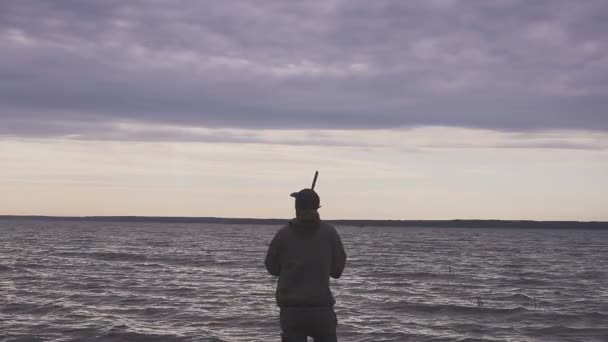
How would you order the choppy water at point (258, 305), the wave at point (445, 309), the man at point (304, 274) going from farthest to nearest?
the wave at point (445, 309), the choppy water at point (258, 305), the man at point (304, 274)

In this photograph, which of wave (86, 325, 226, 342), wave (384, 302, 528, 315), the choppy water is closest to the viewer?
wave (86, 325, 226, 342)

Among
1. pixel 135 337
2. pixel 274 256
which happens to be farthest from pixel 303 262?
pixel 135 337

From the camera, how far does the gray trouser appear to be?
6.42 m

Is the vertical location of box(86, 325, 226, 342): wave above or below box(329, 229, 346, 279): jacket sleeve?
below

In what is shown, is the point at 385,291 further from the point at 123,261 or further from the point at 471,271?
the point at 123,261

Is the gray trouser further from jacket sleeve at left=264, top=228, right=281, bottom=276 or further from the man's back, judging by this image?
jacket sleeve at left=264, top=228, right=281, bottom=276

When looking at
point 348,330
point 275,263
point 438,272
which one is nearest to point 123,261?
point 438,272

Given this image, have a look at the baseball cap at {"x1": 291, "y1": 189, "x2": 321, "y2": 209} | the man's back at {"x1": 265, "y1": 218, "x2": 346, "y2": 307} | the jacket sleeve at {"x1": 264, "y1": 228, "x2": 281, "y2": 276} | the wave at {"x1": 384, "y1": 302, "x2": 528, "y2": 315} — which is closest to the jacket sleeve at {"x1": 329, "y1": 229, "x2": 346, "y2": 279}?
the man's back at {"x1": 265, "y1": 218, "x2": 346, "y2": 307}

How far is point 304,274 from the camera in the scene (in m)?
6.44

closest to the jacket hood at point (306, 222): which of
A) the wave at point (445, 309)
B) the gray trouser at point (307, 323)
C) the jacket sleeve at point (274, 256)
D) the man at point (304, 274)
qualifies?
the man at point (304, 274)

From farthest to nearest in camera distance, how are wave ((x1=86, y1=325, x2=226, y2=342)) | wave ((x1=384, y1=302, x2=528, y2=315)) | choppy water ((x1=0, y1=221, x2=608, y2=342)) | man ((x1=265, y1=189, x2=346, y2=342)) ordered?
wave ((x1=384, y1=302, x2=528, y2=315))
choppy water ((x1=0, y1=221, x2=608, y2=342))
wave ((x1=86, y1=325, x2=226, y2=342))
man ((x1=265, y1=189, x2=346, y2=342))

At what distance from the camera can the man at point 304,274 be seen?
6.42 meters

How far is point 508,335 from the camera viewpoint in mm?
17172

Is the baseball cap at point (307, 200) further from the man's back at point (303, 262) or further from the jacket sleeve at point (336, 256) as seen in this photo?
the jacket sleeve at point (336, 256)
